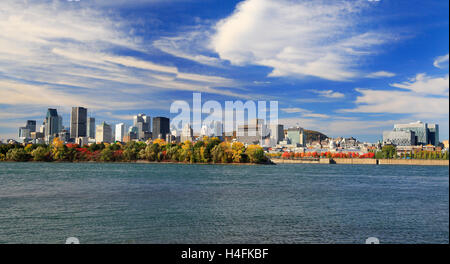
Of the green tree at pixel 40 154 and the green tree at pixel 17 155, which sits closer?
the green tree at pixel 17 155

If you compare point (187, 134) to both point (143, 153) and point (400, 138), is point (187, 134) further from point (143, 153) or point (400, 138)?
point (400, 138)

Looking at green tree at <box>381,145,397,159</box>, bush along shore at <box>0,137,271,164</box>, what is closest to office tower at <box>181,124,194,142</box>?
bush along shore at <box>0,137,271,164</box>

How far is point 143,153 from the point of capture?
50844mm

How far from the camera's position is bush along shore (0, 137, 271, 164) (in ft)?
153

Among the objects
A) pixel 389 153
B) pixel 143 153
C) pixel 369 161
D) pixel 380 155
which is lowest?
pixel 369 161

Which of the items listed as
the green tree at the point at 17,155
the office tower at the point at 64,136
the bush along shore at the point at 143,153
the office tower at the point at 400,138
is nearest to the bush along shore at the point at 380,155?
the office tower at the point at 400,138

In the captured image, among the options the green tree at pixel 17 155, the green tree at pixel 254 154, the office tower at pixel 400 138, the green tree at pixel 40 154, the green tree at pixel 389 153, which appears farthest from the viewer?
the office tower at pixel 400 138

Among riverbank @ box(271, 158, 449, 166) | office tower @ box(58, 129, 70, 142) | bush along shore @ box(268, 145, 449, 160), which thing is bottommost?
riverbank @ box(271, 158, 449, 166)

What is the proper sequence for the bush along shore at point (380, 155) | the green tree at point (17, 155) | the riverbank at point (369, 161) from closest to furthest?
the green tree at point (17, 155), the riverbank at point (369, 161), the bush along shore at point (380, 155)

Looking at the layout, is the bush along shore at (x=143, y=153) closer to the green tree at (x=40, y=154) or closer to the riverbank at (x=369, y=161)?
the green tree at (x=40, y=154)

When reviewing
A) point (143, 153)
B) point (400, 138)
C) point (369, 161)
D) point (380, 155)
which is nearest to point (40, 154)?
point (143, 153)

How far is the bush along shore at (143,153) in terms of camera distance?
153ft

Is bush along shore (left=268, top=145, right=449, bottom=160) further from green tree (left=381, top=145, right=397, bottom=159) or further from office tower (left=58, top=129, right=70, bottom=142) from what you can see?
office tower (left=58, top=129, right=70, bottom=142)

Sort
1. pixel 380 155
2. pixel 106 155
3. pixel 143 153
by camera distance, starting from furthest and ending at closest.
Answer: pixel 380 155 < pixel 106 155 < pixel 143 153
